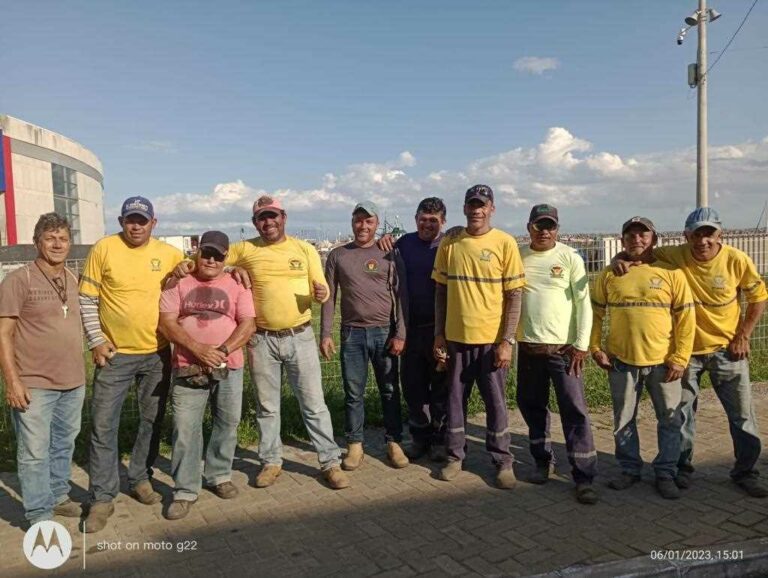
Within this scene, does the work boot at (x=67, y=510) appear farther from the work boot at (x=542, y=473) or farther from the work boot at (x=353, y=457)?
the work boot at (x=542, y=473)

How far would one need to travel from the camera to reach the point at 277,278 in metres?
4.63

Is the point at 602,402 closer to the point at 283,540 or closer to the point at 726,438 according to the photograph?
the point at 726,438

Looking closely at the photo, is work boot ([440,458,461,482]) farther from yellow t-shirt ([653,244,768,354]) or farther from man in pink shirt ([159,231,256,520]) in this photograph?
yellow t-shirt ([653,244,768,354])

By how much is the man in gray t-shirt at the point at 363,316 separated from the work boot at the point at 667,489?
79.0 inches

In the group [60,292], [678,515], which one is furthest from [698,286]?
[60,292]

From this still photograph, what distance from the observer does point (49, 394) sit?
392 centimetres

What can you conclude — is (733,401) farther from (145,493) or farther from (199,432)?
(145,493)

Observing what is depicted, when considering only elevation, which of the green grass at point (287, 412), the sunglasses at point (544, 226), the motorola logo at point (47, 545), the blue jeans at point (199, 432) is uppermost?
the sunglasses at point (544, 226)

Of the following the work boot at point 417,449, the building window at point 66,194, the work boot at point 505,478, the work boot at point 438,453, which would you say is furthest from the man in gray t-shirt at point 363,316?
the building window at point 66,194

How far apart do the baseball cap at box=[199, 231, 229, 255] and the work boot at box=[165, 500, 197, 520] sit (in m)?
1.84

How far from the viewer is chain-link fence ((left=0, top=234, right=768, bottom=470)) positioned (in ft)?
18.5

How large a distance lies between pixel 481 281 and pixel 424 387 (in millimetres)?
1232

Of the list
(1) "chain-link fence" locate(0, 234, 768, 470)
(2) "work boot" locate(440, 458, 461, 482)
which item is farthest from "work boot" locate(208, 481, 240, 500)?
(2) "work boot" locate(440, 458, 461, 482)

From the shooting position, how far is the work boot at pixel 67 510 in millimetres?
4164
